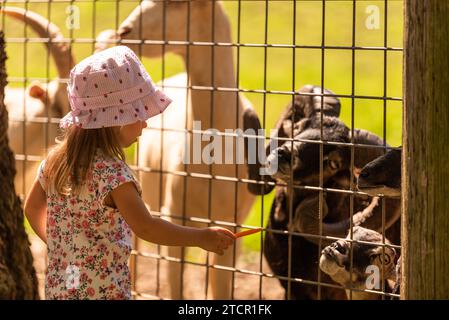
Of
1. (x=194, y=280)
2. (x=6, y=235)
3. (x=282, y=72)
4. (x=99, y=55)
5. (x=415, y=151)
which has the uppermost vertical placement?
(x=282, y=72)

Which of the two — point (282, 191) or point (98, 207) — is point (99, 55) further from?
point (282, 191)

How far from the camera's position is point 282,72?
1905cm

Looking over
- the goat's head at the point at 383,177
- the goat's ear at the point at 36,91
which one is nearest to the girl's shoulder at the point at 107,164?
the goat's head at the point at 383,177

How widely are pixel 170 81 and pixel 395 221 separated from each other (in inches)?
115

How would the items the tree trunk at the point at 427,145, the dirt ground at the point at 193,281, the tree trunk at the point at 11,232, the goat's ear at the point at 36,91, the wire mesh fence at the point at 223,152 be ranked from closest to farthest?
the tree trunk at the point at 427,145, the wire mesh fence at the point at 223,152, the tree trunk at the point at 11,232, the goat's ear at the point at 36,91, the dirt ground at the point at 193,281

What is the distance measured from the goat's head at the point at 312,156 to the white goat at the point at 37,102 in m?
1.79

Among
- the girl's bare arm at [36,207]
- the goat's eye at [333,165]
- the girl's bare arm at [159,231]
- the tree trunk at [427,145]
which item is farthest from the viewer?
the goat's eye at [333,165]

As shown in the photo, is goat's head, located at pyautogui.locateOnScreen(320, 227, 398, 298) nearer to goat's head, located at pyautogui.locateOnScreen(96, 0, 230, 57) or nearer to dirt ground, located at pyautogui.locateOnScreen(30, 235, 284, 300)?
goat's head, located at pyautogui.locateOnScreen(96, 0, 230, 57)

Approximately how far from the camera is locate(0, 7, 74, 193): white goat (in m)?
5.73

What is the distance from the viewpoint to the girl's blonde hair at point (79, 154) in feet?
10.8

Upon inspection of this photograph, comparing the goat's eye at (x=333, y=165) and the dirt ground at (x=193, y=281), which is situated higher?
the goat's eye at (x=333, y=165)

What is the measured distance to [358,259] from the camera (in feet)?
12.8

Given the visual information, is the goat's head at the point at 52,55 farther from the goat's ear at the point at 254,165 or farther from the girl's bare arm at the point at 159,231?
the girl's bare arm at the point at 159,231
